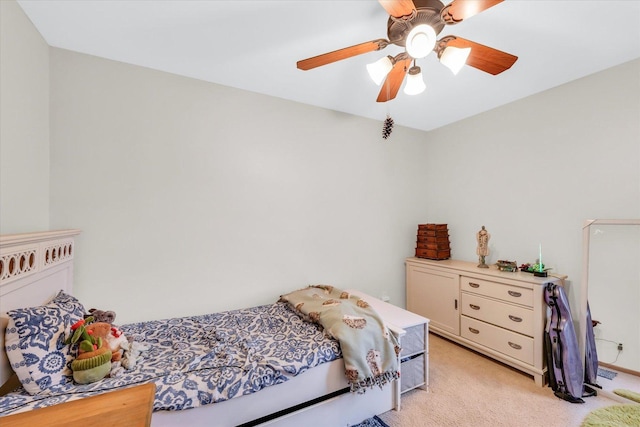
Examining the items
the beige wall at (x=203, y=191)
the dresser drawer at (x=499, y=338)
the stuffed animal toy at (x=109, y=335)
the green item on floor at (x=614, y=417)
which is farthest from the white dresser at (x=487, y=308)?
the stuffed animal toy at (x=109, y=335)

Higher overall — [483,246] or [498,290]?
[483,246]

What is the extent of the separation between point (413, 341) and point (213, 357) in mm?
1390

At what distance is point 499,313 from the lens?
231 centimetres

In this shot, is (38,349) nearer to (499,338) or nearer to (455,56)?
(455,56)

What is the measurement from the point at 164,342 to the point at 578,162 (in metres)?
3.50

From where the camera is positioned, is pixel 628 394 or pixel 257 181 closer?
pixel 628 394

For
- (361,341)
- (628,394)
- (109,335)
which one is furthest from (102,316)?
(628,394)

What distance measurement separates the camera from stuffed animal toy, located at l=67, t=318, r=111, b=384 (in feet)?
4.02

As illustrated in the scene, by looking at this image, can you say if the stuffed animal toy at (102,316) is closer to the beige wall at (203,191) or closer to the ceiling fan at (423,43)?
the beige wall at (203,191)

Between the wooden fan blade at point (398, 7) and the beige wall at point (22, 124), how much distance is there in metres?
1.87

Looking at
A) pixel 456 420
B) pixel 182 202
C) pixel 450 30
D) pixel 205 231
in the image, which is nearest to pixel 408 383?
pixel 456 420

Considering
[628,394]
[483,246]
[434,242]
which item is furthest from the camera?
[434,242]

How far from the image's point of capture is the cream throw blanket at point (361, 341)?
5.25 feet

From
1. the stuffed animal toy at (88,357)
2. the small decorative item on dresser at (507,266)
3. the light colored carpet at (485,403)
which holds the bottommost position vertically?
the light colored carpet at (485,403)
